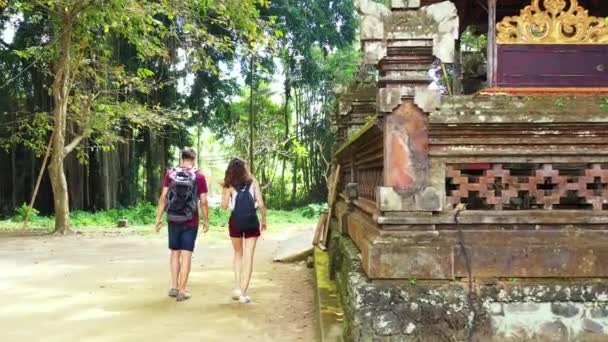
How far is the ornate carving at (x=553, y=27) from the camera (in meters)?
4.46

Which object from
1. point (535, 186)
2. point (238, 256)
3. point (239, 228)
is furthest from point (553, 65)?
point (238, 256)

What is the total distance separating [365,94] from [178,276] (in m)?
3.02

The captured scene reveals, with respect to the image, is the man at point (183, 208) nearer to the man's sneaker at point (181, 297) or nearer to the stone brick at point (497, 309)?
the man's sneaker at point (181, 297)

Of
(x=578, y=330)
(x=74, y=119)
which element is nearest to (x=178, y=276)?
(x=578, y=330)

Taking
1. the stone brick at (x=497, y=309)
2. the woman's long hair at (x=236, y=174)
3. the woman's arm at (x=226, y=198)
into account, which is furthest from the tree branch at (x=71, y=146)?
the stone brick at (x=497, y=309)

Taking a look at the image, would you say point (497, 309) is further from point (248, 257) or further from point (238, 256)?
point (238, 256)

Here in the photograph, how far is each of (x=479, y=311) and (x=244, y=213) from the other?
277 centimetres

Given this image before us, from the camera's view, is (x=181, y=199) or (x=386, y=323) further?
(x=181, y=199)

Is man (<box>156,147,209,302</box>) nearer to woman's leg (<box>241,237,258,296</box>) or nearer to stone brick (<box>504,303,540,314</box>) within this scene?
woman's leg (<box>241,237,258,296</box>)

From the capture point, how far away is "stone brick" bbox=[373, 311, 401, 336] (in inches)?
130

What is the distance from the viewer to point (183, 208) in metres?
5.59

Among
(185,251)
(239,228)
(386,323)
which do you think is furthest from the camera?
(185,251)

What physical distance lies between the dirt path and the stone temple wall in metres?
1.23

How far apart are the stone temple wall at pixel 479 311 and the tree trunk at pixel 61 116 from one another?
414 inches
